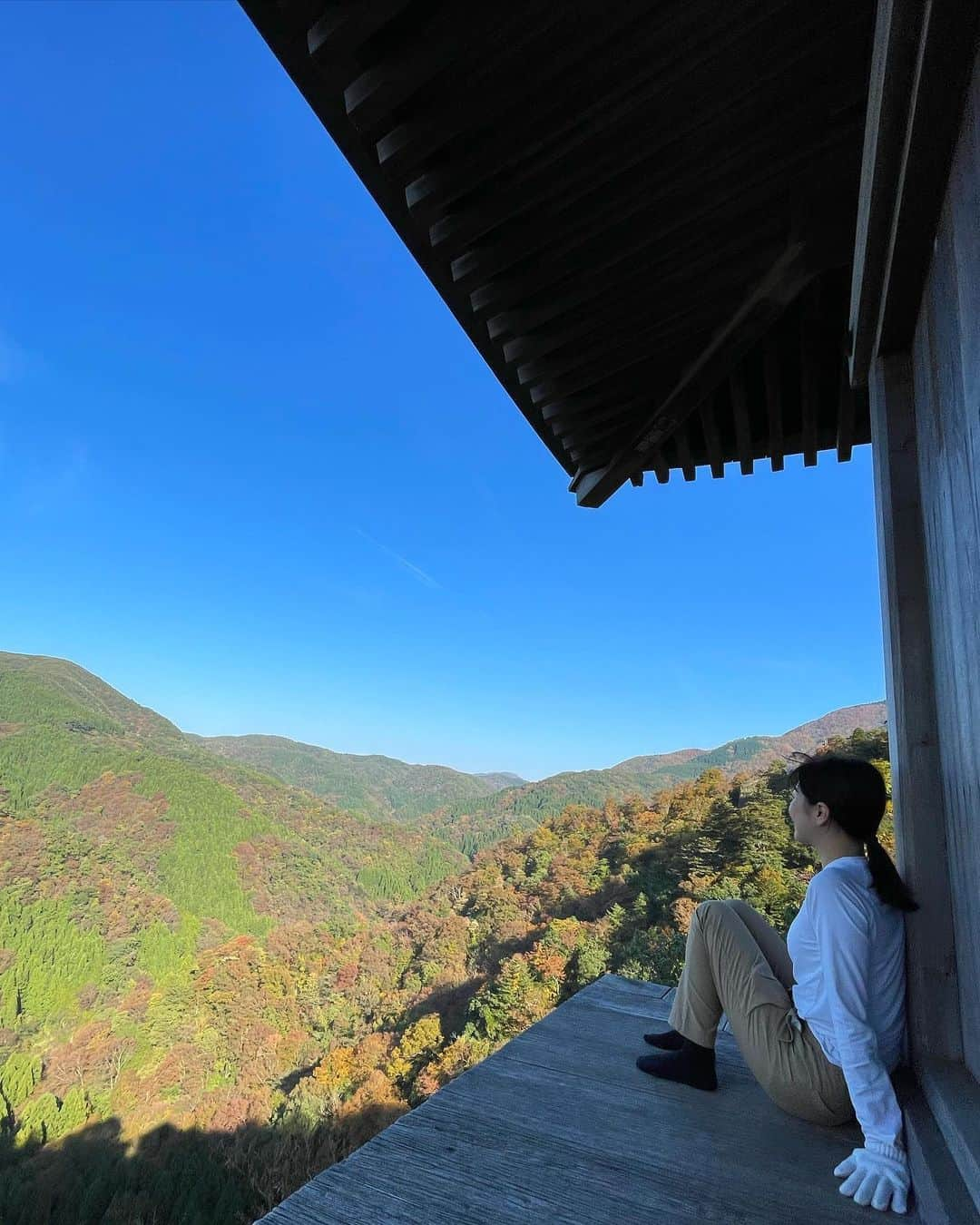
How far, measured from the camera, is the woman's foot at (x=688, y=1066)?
4.14 feet

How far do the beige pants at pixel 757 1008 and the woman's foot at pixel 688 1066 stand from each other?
19 millimetres

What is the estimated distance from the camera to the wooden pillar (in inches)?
38.8

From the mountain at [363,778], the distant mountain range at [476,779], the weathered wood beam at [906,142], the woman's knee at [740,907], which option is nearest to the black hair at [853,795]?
the woman's knee at [740,907]

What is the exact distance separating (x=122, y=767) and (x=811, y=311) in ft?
137

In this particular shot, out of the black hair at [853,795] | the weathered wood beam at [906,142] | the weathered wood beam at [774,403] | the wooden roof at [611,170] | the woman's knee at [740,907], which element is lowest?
the woman's knee at [740,907]

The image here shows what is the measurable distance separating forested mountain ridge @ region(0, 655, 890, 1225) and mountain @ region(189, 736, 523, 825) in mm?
11769

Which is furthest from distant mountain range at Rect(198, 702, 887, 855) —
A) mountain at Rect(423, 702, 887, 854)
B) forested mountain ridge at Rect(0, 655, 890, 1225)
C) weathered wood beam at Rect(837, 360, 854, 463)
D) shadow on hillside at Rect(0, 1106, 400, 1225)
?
weathered wood beam at Rect(837, 360, 854, 463)

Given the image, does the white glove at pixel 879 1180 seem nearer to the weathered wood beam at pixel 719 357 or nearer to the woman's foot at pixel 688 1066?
the woman's foot at pixel 688 1066

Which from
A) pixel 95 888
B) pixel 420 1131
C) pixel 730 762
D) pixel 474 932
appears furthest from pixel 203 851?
pixel 420 1131

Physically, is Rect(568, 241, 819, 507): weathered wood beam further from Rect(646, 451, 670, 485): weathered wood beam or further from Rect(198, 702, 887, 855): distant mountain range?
Rect(198, 702, 887, 855): distant mountain range

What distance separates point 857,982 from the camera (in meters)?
0.97

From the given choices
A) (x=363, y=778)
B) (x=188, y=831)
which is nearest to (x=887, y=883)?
(x=188, y=831)

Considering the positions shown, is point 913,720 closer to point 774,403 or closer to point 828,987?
point 828,987

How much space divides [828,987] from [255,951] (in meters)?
31.4
